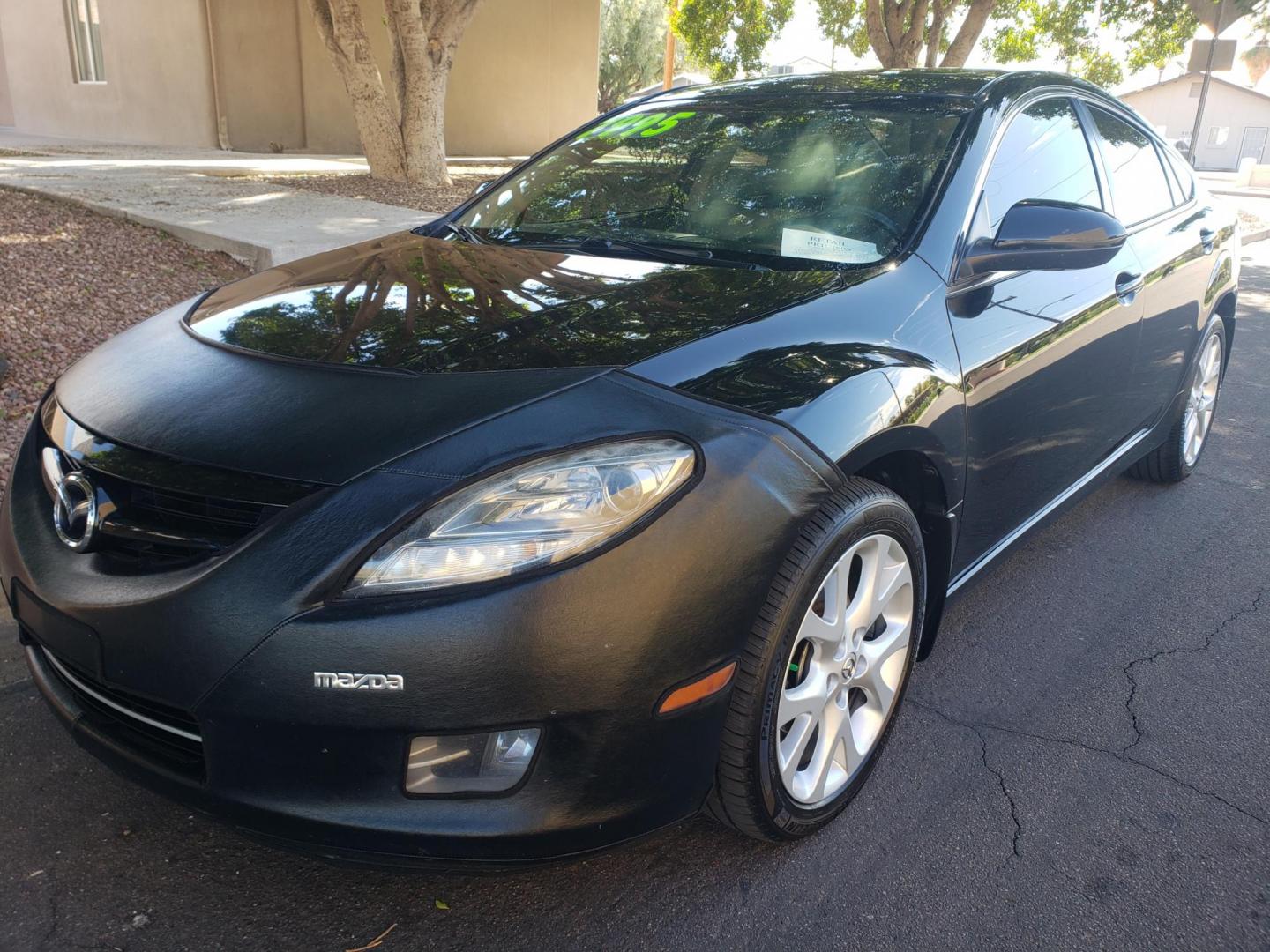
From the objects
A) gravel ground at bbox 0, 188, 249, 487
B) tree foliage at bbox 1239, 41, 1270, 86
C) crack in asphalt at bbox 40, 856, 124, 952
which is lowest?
crack in asphalt at bbox 40, 856, 124, 952

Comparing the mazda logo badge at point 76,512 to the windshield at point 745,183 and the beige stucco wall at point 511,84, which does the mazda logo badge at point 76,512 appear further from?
the beige stucco wall at point 511,84

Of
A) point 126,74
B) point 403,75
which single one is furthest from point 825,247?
point 126,74

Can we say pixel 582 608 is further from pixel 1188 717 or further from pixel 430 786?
pixel 1188 717

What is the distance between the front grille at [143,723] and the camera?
1.85 meters

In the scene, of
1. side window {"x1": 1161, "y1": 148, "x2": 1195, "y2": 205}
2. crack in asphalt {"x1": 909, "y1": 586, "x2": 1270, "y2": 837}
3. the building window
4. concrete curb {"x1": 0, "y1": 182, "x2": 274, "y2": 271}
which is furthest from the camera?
the building window

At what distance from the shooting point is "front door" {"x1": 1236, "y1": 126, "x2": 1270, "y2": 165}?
53656 millimetres

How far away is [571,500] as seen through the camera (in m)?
1.81

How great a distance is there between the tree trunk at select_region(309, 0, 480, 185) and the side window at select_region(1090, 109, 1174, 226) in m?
8.68

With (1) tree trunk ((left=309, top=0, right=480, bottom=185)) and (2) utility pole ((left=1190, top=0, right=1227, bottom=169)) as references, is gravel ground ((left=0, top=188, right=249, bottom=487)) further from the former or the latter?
(2) utility pole ((left=1190, top=0, right=1227, bottom=169))

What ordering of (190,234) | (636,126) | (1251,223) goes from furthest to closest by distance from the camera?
(1251,223) < (190,234) < (636,126)

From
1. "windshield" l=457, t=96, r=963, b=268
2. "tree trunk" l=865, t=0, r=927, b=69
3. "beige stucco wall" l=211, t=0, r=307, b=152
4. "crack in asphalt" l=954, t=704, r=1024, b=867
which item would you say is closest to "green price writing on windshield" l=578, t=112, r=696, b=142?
"windshield" l=457, t=96, r=963, b=268

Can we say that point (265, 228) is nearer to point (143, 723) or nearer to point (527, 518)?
point (143, 723)

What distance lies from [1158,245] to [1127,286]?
1.54 feet

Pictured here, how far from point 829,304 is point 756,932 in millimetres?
1374
